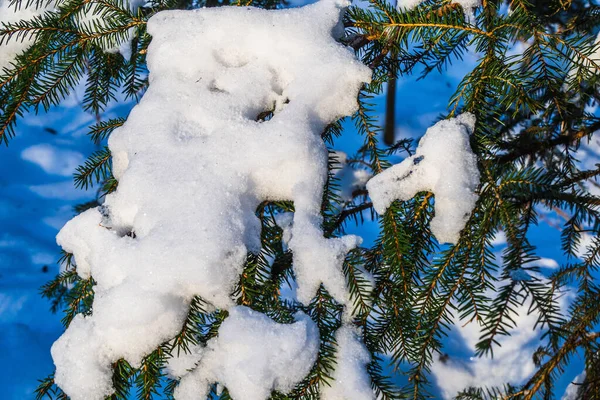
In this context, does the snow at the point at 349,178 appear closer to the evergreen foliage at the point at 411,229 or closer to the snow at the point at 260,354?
the evergreen foliage at the point at 411,229

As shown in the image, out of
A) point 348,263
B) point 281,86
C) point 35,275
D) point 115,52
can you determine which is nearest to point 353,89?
point 281,86

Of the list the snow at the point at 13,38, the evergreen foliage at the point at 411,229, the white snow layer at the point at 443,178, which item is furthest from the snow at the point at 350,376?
the snow at the point at 13,38

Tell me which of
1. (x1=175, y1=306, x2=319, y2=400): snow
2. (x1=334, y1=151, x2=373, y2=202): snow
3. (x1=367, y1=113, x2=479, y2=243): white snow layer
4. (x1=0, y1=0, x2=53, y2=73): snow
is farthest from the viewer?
(x1=334, y1=151, x2=373, y2=202): snow

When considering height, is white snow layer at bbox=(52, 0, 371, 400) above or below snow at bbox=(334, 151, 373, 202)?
above

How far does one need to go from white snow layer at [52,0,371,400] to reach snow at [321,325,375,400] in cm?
9

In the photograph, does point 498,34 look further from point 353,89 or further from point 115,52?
point 115,52

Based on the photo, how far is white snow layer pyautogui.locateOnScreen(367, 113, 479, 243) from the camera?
2.72 ft

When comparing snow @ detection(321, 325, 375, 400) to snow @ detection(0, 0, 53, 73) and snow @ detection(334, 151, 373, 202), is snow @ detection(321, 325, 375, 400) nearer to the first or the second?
snow @ detection(0, 0, 53, 73)

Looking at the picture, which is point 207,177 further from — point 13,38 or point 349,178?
point 349,178

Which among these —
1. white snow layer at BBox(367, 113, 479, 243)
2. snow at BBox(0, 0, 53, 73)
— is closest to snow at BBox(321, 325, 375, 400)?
white snow layer at BBox(367, 113, 479, 243)

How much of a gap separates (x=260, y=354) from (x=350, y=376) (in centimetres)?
19

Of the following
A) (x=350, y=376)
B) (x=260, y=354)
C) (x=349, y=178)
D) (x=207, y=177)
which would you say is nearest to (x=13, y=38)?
(x=207, y=177)

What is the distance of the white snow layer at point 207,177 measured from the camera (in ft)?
2.46

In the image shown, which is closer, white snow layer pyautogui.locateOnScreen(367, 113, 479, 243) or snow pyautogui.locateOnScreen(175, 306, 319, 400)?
snow pyautogui.locateOnScreen(175, 306, 319, 400)
